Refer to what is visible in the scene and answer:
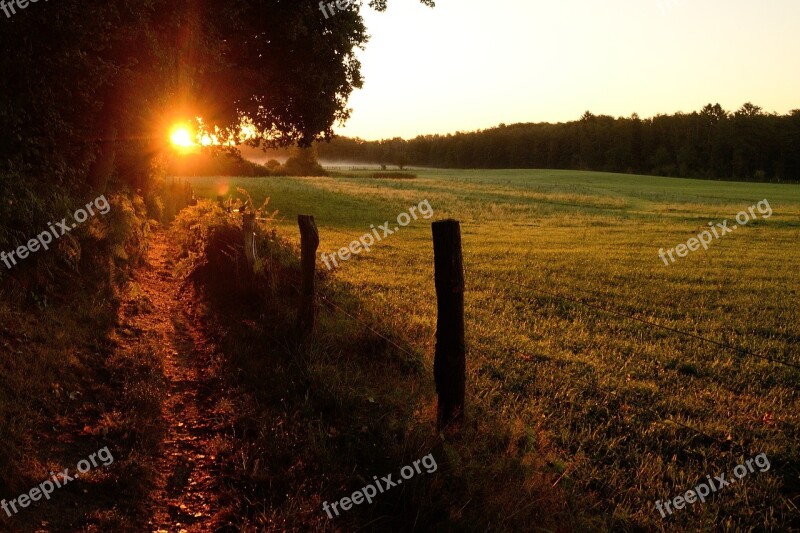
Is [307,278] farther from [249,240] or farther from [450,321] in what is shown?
[249,240]

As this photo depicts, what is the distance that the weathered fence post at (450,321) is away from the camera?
17.7 ft

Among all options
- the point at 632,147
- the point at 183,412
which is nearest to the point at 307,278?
the point at 183,412

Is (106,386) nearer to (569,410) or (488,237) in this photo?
(569,410)

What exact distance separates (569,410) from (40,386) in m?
6.03

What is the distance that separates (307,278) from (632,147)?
14338 cm

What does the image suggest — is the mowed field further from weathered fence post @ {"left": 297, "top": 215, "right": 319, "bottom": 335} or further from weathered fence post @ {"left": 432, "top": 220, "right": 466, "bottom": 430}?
weathered fence post @ {"left": 297, "top": 215, "right": 319, "bottom": 335}

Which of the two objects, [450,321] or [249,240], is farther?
[249,240]

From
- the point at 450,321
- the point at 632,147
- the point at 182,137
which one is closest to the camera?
the point at 450,321

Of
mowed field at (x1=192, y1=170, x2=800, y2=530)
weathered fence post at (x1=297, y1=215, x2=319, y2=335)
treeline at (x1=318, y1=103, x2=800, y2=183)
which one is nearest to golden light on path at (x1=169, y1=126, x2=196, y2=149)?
mowed field at (x1=192, y1=170, x2=800, y2=530)

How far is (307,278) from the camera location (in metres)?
7.91

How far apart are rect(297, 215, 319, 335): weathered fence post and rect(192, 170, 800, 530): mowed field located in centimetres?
108

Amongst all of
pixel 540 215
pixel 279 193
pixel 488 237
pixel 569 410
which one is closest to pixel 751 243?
pixel 488 237

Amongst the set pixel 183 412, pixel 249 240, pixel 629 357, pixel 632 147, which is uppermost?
pixel 632 147

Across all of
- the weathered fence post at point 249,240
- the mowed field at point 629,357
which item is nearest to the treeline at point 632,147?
the mowed field at point 629,357
